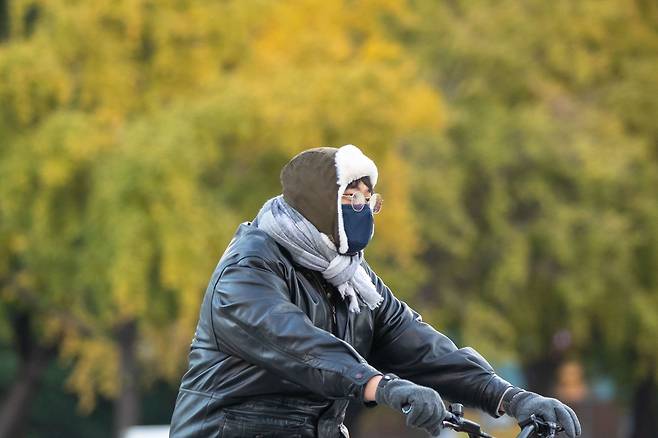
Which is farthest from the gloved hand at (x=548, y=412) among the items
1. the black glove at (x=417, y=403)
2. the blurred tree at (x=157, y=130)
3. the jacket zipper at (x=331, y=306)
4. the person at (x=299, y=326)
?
the blurred tree at (x=157, y=130)

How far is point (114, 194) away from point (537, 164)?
7.62 metres

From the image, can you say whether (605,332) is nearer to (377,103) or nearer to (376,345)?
(377,103)

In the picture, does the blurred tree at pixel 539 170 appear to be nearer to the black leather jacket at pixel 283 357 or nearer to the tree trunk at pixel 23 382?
the tree trunk at pixel 23 382

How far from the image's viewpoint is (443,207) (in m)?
22.4

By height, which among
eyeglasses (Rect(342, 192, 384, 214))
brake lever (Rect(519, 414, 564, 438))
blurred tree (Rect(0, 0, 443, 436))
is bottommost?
brake lever (Rect(519, 414, 564, 438))

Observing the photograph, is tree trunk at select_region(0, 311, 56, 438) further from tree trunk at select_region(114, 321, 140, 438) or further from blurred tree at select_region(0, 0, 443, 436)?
blurred tree at select_region(0, 0, 443, 436)

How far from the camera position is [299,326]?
4219 mm

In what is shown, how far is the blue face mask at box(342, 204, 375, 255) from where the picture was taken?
4.43 meters

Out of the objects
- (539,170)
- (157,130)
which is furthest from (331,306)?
(539,170)

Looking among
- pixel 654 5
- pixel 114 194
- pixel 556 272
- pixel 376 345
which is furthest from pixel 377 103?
pixel 376 345

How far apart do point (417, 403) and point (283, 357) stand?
18.2 inches

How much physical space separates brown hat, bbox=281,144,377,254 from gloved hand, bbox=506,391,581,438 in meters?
0.68

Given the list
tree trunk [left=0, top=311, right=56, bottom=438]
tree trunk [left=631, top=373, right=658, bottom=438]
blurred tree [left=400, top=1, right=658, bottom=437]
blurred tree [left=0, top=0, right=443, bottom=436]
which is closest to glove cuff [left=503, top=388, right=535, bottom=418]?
blurred tree [left=0, top=0, right=443, bottom=436]

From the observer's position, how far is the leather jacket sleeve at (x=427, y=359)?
4664 millimetres
